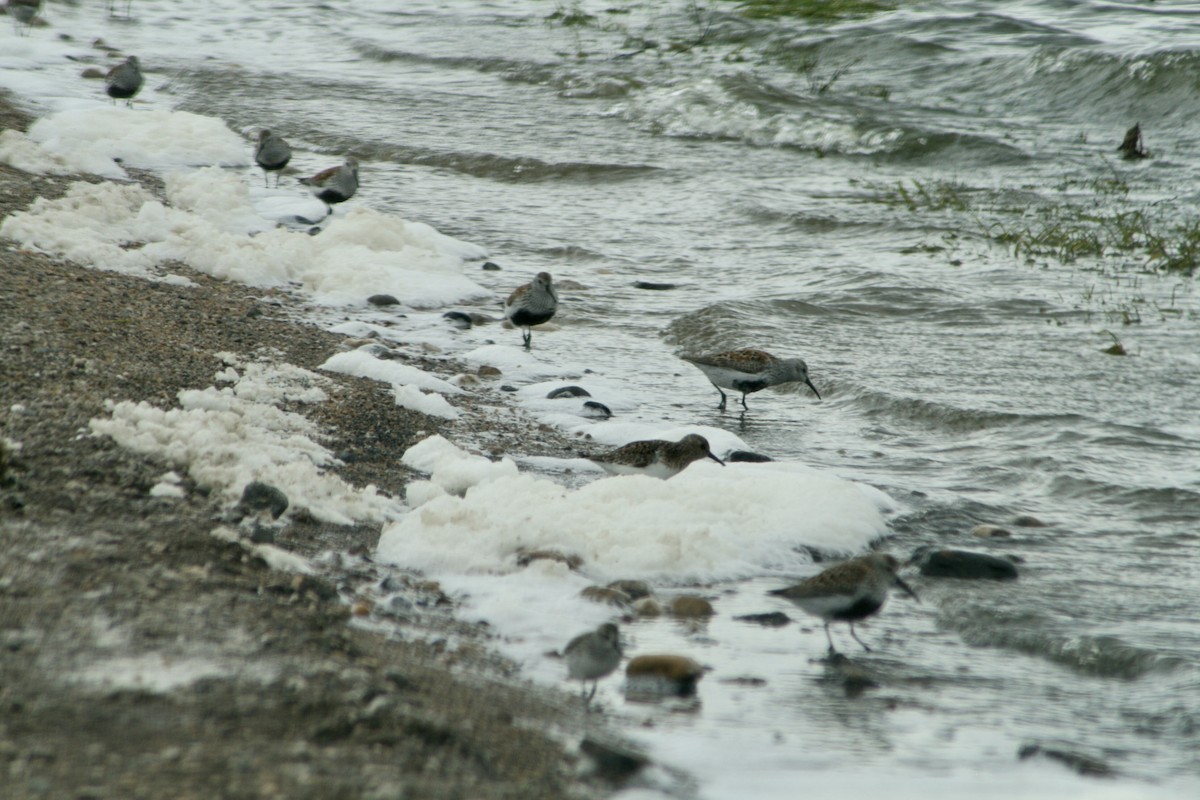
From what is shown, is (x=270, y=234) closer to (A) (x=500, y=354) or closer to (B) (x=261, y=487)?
(A) (x=500, y=354)

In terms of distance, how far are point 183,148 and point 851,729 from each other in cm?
1090

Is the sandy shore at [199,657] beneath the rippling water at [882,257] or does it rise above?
above

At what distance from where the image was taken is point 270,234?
9562mm

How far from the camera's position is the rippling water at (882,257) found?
13.4 feet

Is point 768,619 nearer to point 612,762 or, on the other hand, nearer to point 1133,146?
point 612,762

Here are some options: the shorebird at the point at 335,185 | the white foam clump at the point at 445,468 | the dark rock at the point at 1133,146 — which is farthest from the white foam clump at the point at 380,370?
the dark rock at the point at 1133,146

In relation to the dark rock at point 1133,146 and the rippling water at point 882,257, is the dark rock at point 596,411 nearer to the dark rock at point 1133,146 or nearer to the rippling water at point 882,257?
the rippling water at point 882,257

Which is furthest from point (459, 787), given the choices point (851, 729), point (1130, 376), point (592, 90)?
point (592, 90)

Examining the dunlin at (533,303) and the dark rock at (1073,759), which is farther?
the dunlin at (533,303)

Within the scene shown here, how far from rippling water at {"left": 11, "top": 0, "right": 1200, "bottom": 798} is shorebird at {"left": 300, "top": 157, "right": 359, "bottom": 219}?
95 centimetres

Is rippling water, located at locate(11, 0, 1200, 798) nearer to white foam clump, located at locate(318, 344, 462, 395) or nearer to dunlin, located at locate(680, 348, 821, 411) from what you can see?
dunlin, located at locate(680, 348, 821, 411)

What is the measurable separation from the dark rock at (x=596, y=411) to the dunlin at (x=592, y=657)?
3.47 metres

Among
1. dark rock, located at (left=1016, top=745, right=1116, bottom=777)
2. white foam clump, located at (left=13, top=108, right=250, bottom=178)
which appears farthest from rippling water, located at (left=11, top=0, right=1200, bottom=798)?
white foam clump, located at (left=13, top=108, right=250, bottom=178)

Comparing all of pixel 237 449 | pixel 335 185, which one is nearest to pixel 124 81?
pixel 335 185
